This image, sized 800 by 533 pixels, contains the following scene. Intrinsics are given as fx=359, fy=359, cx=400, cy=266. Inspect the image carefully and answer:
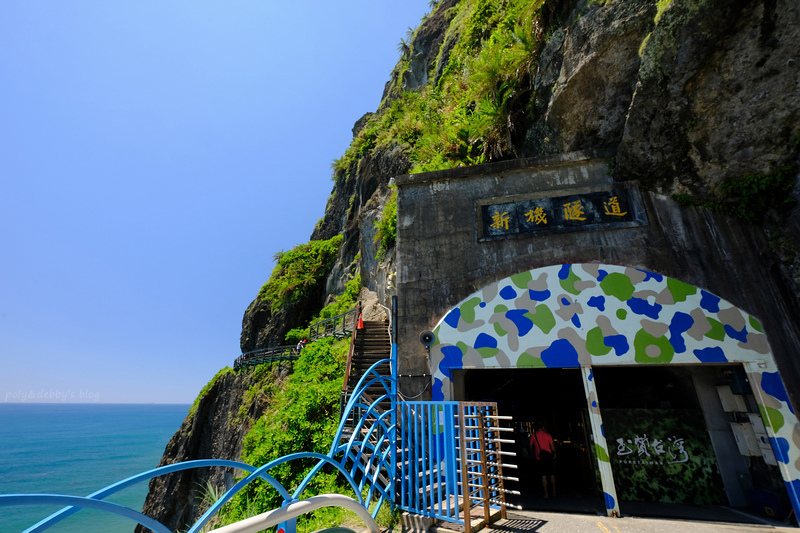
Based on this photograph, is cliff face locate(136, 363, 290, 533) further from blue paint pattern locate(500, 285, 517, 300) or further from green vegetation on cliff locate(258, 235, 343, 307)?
blue paint pattern locate(500, 285, 517, 300)

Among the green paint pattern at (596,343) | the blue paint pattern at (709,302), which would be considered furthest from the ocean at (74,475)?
the blue paint pattern at (709,302)

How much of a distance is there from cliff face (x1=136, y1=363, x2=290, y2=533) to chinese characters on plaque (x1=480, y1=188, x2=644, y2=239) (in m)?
13.7

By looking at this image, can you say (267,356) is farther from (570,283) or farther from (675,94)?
(675,94)

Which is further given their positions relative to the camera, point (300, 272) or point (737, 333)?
point (300, 272)

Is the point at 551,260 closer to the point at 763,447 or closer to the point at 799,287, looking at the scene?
the point at 799,287

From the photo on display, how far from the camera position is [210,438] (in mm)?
21703

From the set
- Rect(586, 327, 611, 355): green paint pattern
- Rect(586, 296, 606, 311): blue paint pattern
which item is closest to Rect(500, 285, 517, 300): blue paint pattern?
Rect(586, 296, 606, 311): blue paint pattern

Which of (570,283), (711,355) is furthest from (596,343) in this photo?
(711,355)

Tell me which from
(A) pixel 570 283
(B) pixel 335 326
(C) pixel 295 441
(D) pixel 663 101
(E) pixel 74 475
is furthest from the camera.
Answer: (E) pixel 74 475

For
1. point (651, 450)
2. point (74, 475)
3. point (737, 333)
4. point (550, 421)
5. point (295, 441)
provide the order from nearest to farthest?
point (737, 333) < point (651, 450) < point (295, 441) < point (550, 421) < point (74, 475)

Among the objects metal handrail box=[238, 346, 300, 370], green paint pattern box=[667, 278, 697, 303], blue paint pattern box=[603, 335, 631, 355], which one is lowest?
blue paint pattern box=[603, 335, 631, 355]

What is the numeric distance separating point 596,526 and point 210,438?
22792mm

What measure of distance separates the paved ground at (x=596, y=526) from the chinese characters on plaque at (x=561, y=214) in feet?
17.5

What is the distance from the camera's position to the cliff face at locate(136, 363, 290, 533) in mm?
17594
